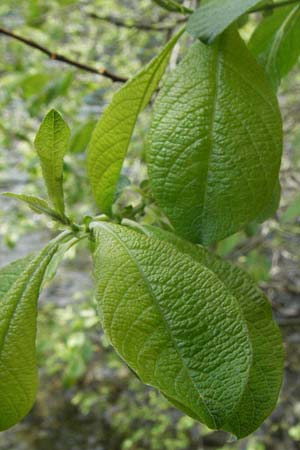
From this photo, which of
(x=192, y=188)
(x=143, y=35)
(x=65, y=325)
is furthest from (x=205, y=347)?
(x=143, y=35)

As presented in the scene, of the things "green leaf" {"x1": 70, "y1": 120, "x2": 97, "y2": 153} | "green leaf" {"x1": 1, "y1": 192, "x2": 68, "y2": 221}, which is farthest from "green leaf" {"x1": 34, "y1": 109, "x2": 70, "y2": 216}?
"green leaf" {"x1": 70, "y1": 120, "x2": 97, "y2": 153}

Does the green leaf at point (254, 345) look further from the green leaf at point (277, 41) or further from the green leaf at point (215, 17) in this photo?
the green leaf at point (277, 41)

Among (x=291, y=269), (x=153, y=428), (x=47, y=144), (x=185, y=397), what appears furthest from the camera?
(x=153, y=428)

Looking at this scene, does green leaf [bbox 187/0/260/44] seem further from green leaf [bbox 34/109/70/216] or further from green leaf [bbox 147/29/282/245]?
green leaf [bbox 34/109/70/216]

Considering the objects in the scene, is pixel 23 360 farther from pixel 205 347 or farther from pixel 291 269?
pixel 291 269

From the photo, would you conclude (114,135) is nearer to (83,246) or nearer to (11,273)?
(11,273)

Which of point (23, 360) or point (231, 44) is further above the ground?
point (231, 44)

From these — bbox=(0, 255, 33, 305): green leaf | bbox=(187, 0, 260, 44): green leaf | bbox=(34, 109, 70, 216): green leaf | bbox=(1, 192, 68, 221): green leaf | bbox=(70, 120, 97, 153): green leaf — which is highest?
bbox=(187, 0, 260, 44): green leaf
